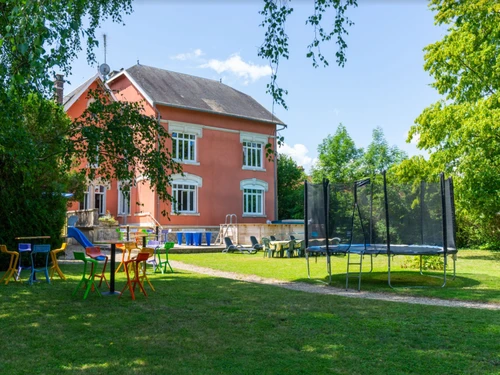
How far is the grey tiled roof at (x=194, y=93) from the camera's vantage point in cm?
2950

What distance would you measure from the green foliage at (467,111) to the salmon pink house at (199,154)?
1212 centimetres

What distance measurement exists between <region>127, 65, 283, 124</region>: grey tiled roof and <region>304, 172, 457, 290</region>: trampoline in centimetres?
1812

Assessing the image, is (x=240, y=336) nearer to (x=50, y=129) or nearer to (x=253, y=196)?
(x=50, y=129)

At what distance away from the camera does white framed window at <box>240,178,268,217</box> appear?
32.4 metres

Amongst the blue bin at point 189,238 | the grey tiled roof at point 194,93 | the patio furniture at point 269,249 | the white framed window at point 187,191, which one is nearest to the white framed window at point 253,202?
the white framed window at point 187,191

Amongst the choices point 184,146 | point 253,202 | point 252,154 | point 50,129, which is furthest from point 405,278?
point 252,154

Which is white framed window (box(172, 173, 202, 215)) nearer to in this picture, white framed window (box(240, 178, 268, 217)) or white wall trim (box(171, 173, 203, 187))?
white wall trim (box(171, 173, 203, 187))

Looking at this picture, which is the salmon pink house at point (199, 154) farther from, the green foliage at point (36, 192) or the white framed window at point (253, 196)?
the green foliage at point (36, 192)

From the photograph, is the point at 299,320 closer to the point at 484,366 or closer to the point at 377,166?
the point at 484,366

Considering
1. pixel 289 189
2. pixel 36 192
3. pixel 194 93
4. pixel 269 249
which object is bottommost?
pixel 269 249

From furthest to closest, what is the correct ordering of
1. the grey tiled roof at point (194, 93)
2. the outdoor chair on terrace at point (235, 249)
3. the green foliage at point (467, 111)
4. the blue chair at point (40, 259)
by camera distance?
1. the grey tiled roof at point (194, 93)
2. the outdoor chair on terrace at point (235, 249)
3. the green foliage at point (467, 111)
4. the blue chair at point (40, 259)

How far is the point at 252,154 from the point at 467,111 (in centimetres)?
1533

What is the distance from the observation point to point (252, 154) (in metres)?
33.0

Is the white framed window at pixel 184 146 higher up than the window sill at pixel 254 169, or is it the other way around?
the white framed window at pixel 184 146
